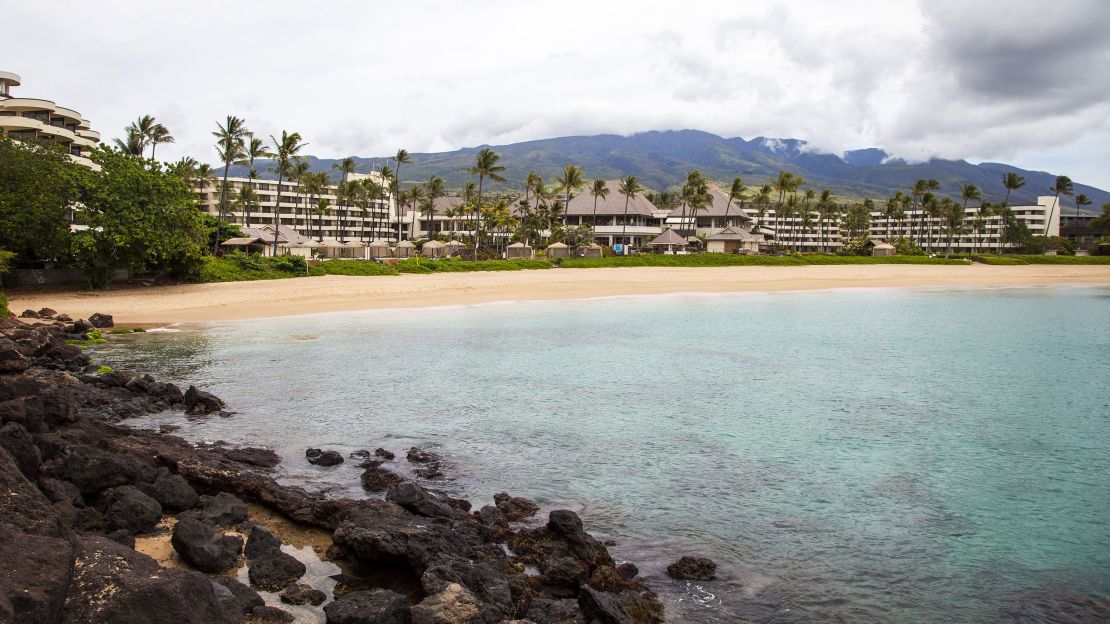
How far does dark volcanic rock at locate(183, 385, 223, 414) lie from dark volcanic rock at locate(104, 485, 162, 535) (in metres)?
6.76

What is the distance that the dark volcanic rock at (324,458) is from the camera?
11475mm

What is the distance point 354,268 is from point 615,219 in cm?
4315

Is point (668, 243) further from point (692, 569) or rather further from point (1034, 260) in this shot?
point (692, 569)

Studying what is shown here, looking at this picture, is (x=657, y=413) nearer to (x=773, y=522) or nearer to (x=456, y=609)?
(x=773, y=522)

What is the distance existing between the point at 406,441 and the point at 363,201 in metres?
100.0

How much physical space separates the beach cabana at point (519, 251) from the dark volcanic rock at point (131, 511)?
66036 mm

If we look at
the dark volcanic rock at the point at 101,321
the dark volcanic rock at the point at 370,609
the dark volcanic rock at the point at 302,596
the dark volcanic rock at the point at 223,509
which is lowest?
the dark volcanic rock at the point at 302,596

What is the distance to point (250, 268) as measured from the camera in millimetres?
46562

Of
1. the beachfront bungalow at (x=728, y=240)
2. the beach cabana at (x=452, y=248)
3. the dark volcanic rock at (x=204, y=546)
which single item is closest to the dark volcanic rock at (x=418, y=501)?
the dark volcanic rock at (x=204, y=546)

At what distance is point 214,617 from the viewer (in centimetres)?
513

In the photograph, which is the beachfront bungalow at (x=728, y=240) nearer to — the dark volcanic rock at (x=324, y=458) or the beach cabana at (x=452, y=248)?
the beach cabana at (x=452, y=248)

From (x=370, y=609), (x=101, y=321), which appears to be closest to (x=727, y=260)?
(x=101, y=321)

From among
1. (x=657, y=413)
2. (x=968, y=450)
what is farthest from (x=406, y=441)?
(x=968, y=450)

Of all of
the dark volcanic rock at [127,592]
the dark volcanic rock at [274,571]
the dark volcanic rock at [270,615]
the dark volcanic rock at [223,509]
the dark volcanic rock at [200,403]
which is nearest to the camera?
the dark volcanic rock at [127,592]
